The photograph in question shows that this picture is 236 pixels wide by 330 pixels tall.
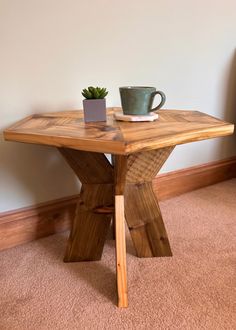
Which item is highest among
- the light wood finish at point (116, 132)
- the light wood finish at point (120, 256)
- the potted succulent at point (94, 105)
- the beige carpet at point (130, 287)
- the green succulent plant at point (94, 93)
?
the green succulent plant at point (94, 93)

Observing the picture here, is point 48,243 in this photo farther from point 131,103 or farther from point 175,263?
point 131,103

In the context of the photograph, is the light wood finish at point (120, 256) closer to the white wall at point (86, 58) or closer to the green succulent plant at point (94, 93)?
the green succulent plant at point (94, 93)

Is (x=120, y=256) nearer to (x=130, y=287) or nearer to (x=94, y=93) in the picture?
(x=130, y=287)

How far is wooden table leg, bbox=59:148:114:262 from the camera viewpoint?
108cm

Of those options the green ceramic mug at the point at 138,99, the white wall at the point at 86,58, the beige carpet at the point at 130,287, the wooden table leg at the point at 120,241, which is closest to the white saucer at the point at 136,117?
the green ceramic mug at the point at 138,99

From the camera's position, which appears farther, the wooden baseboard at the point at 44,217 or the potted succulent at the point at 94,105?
the wooden baseboard at the point at 44,217

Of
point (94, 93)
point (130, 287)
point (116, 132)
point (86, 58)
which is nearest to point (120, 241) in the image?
point (130, 287)

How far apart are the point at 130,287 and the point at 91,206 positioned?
29 cm

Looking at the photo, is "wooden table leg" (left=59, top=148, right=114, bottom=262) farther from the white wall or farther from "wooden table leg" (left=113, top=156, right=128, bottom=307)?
the white wall

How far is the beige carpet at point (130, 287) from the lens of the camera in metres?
0.90

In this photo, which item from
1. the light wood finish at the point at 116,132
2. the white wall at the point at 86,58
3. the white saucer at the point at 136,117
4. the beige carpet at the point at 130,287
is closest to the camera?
the light wood finish at the point at 116,132

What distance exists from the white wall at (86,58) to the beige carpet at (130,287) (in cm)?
30

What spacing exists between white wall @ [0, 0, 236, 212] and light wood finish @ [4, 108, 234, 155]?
200 millimetres

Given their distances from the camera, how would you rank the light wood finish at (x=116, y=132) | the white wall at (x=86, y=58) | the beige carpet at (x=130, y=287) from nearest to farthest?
1. the light wood finish at (x=116, y=132)
2. the beige carpet at (x=130, y=287)
3. the white wall at (x=86, y=58)
